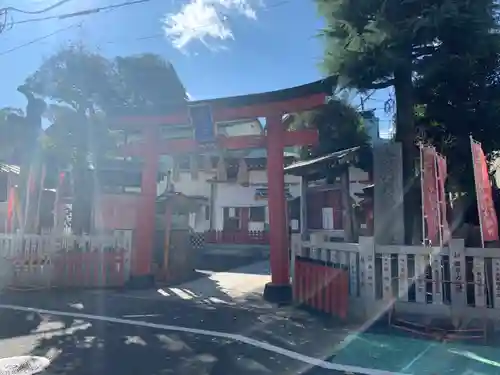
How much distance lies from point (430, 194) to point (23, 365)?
597 cm

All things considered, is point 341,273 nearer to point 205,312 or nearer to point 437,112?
point 205,312

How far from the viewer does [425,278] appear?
659 centimetres

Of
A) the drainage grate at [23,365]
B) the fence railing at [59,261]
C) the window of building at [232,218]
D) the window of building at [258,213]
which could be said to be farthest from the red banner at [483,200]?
the window of building at [232,218]

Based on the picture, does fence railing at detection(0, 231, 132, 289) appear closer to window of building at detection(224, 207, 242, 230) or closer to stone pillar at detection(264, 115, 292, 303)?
stone pillar at detection(264, 115, 292, 303)

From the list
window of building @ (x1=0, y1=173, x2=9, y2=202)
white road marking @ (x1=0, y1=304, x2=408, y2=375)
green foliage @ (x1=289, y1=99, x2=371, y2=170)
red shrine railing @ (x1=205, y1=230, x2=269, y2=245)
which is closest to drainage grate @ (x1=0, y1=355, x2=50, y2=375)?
white road marking @ (x1=0, y1=304, x2=408, y2=375)

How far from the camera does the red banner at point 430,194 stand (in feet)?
22.8

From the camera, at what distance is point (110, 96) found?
12.4m

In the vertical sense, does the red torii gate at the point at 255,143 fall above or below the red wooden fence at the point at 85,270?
above

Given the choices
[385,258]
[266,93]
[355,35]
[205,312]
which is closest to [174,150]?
[266,93]

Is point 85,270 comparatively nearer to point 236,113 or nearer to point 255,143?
point 255,143

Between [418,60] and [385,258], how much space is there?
3.61m

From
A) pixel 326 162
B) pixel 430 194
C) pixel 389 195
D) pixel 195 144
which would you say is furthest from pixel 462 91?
pixel 195 144

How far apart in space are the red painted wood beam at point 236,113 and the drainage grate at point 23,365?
699cm

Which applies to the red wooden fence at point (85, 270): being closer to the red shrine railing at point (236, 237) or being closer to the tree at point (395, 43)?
the tree at point (395, 43)
